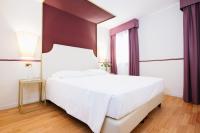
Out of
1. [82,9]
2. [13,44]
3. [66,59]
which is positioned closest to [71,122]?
[66,59]

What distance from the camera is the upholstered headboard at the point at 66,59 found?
2.73m

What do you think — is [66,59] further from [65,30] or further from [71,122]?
[71,122]

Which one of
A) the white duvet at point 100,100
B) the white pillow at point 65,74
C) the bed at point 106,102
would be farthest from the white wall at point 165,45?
the white pillow at point 65,74

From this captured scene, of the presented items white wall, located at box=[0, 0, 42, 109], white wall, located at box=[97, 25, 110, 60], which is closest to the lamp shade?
white wall, located at box=[0, 0, 42, 109]

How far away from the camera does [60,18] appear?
307 cm

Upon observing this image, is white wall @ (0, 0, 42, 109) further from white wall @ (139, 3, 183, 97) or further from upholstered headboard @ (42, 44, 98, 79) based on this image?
→ white wall @ (139, 3, 183, 97)

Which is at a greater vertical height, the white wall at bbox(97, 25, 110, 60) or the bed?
the white wall at bbox(97, 25, 110, 60)

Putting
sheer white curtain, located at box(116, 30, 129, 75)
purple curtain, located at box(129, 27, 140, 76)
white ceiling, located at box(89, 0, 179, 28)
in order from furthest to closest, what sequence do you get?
1. sheer white curtain, located at box(116, 30, 129, 75)
2. purple curtain, located at box(129, 27, 140, 76)
3. white ceiling, located at box(89, 0, 179, 28)

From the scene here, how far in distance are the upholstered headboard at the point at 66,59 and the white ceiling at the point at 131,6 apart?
1.34 m

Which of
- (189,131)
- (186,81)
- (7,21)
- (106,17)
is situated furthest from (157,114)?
(7,21)

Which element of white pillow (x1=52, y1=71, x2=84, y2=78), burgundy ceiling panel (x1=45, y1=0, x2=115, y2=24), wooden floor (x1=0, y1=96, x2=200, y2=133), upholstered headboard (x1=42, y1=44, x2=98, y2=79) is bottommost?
wooden floor (x1=0, y1=96, x2=200, y2=133)

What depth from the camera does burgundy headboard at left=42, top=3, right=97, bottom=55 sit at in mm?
2822

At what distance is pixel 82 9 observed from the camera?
10.1 feet

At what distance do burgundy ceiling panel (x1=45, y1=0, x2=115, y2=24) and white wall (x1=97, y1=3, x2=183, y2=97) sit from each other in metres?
1.25
